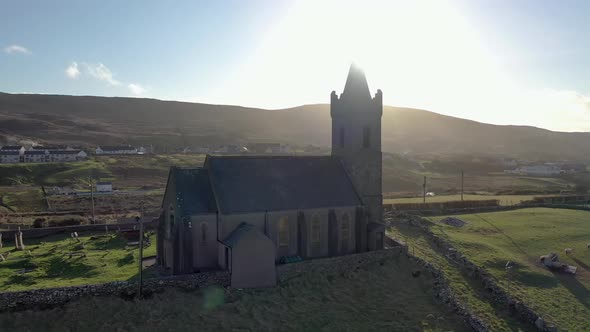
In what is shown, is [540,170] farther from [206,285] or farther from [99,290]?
[99,290]

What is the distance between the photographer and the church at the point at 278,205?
29.4 metres

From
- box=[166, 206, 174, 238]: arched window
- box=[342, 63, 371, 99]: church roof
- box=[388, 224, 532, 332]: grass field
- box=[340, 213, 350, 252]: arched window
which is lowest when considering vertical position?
box=[388, 224, 532, 332]: grass field

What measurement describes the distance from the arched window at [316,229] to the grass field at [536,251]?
1386cm

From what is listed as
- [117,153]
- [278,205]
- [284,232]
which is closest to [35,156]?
[117,153]

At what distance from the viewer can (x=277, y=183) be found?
114 ft

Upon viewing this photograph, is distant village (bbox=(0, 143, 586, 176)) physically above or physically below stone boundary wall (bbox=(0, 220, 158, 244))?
above

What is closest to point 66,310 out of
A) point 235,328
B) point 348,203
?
point 235,328

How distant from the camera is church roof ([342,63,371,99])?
38.6 meters

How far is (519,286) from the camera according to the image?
3216cm

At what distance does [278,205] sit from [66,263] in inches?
664

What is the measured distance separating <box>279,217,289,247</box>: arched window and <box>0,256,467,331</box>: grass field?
12.0 ft

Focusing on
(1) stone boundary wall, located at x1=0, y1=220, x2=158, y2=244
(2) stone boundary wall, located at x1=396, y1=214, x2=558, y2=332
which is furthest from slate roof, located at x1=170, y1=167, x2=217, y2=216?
(2) stone boundary wall, located at x1=396, y1=214, x2=558, y2=332

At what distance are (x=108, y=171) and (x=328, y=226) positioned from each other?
280 ft

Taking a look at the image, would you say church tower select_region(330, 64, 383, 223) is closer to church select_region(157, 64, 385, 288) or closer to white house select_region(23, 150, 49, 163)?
church select_region(157, 64, 385, 288)
